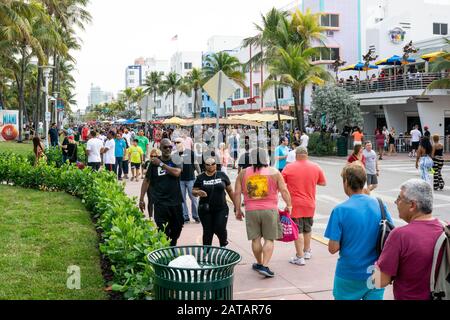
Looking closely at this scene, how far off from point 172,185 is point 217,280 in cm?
344

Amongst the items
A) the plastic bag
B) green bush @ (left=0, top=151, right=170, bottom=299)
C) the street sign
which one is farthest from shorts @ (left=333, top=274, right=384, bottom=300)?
the street sign

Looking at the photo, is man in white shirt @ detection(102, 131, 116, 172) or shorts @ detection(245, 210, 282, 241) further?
man in white shirt @ detection(102, 131, 116, 172)

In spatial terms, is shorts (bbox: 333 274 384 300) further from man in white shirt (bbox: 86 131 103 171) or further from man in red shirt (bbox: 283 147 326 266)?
man in white shirt (bbox: 86 131 103 171)

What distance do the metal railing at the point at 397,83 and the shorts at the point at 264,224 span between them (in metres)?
25.2

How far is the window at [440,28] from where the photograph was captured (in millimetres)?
39031

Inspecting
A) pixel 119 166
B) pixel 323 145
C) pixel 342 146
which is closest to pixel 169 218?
pixel 119 166

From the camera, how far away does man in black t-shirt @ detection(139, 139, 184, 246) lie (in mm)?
6762

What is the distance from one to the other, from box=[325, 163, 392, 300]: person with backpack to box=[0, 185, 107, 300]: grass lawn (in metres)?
2.71

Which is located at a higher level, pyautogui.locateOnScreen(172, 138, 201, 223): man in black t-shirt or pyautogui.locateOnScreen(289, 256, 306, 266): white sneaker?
pyautogui.locateOnScreen(172, 138, 201, 223): man in black t-shirt

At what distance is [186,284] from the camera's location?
345cm

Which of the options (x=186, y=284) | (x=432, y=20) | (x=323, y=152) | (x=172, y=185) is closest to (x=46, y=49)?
(x=323, y=152)

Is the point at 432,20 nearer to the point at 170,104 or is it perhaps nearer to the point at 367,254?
the point at 367,254

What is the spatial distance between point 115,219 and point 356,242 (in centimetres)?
340

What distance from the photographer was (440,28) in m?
39.2
